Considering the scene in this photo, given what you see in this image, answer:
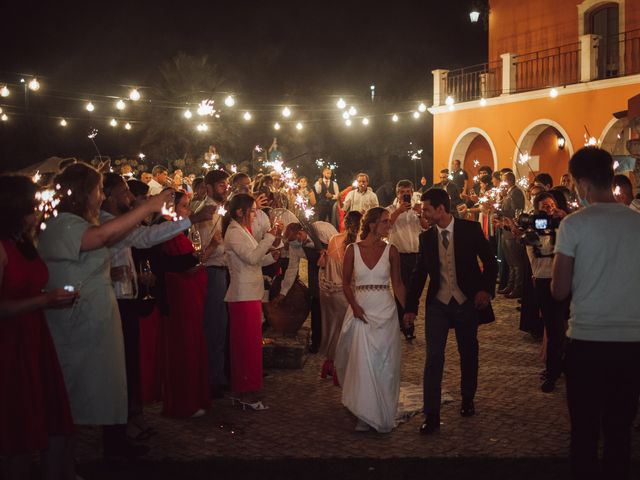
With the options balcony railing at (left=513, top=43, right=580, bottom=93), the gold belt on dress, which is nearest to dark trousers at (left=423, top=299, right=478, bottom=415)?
the gold belt on dress

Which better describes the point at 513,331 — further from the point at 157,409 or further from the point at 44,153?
the point at 44,153

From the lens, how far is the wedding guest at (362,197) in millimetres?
14156

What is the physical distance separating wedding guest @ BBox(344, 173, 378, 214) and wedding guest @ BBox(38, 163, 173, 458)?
9431mm

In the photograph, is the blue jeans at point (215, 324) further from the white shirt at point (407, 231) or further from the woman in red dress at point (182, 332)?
the white shirt at point (407, 231)

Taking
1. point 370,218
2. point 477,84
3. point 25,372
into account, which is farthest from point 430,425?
point 477,84

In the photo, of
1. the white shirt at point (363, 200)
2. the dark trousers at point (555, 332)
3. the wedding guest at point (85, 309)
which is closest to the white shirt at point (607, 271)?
the wedding guest at point (85, 309)

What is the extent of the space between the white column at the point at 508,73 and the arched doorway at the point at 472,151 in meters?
2.10

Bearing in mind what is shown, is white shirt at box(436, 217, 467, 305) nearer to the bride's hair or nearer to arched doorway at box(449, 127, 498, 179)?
the bride's hair

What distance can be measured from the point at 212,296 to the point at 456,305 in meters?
2.54

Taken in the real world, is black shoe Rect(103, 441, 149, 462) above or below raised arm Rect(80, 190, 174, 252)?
below

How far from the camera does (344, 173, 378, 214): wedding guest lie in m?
14.2

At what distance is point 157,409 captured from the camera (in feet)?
24.0

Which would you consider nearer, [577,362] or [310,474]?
[577,362]

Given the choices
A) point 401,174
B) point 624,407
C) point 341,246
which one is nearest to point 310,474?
point 624,407
